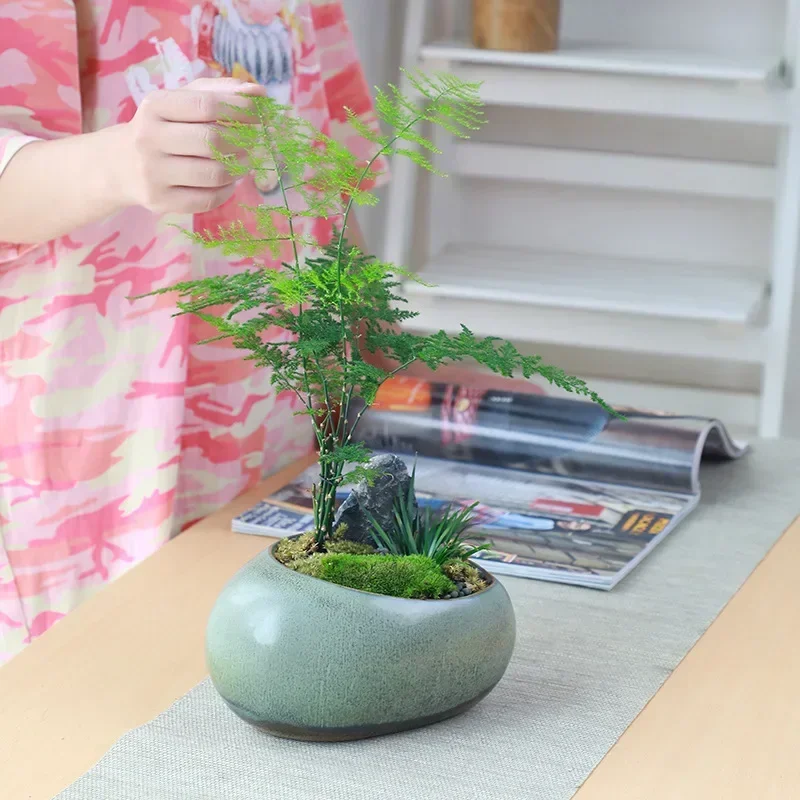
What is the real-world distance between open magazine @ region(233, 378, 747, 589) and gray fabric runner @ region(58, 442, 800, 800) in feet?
0.23

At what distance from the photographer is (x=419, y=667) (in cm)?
63

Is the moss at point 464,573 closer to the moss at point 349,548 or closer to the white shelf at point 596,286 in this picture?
the moss at point 349,548

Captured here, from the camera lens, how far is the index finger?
0.73 meters

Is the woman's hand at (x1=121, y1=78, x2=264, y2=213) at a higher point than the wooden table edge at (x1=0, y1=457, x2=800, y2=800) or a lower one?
higher

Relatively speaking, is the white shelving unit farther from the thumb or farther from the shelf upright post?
the thumb

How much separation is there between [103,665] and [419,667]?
8.6 inches

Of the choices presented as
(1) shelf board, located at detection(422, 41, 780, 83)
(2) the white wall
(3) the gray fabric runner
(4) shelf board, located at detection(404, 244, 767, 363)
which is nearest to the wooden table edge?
(3) the gray fabric runner

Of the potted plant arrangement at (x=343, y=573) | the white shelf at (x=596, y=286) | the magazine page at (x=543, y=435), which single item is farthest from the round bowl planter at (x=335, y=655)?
the white shelf at (x=596, y=286)

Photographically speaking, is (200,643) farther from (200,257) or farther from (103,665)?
(200,257)

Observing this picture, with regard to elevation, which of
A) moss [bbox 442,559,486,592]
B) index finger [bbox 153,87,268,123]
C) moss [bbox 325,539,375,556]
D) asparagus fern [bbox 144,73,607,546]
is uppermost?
index finger [bbox 153,87,268,123]

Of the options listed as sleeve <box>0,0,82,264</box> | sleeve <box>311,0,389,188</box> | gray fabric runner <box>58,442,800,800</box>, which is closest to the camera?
gray fabric runner <box>58,442,800,800</box>

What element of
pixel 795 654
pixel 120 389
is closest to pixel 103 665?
pixel 120 389

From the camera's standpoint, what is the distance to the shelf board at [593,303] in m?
1.54

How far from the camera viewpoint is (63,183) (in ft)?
2.70
